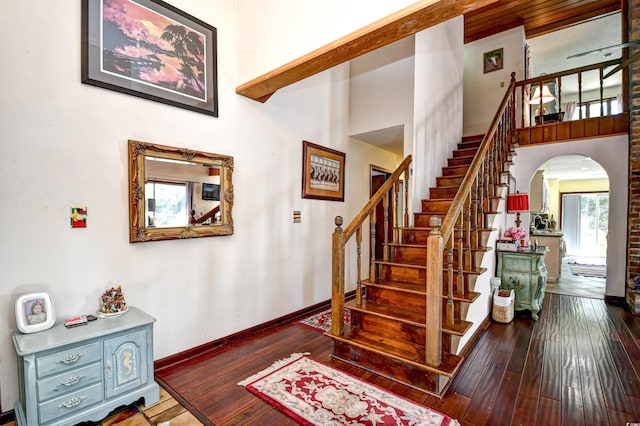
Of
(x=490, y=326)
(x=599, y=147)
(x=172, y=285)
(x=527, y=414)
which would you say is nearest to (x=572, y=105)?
(x=599, y=147)

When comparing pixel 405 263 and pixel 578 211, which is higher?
pixel 578 211

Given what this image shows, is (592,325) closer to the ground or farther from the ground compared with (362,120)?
closer to the ground

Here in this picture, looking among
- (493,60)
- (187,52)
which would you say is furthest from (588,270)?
(187,52)

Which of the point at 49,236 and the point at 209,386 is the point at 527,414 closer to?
the point at 209,386

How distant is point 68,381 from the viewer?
1.72 meters

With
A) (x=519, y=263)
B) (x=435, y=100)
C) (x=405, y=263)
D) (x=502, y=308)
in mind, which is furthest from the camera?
(x=435, y=100)

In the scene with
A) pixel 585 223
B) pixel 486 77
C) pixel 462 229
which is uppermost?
pixel 486 77

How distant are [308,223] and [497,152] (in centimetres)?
268

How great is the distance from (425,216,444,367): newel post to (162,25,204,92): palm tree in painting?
7.88ft

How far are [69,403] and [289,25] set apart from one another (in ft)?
9.92

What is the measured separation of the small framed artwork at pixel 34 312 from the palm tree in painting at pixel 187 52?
191 centimetres

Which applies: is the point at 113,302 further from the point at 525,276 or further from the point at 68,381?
the point at 525,276

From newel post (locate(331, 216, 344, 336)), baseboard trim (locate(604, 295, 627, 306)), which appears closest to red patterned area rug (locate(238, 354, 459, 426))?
newel post (locate(331, 216, 344, 336))

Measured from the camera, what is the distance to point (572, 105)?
6.02m
